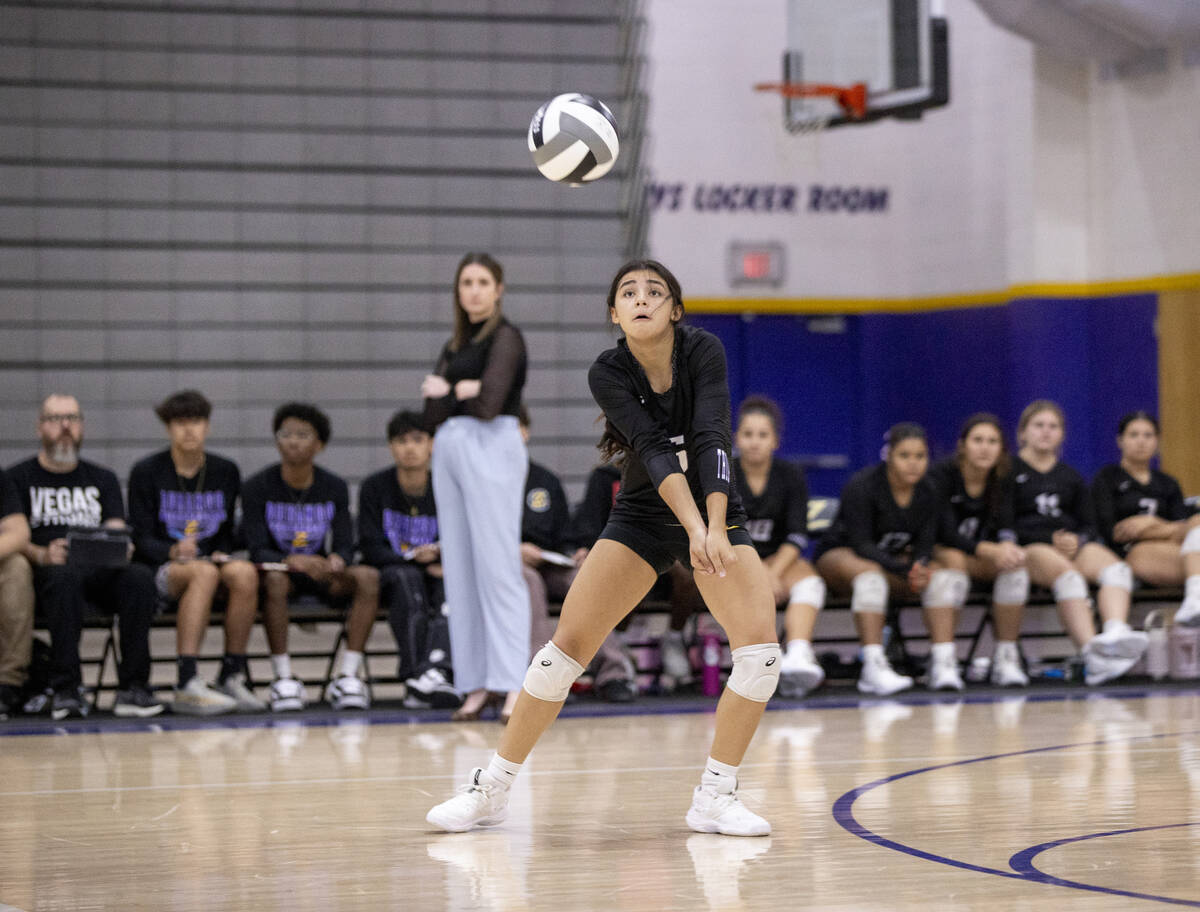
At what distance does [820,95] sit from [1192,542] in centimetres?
492

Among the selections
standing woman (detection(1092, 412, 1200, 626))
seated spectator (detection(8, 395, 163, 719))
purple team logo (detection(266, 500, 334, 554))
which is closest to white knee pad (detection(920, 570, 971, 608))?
standing woman (detection(1092, 412, 1200, 626))

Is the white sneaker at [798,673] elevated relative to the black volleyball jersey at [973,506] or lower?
lower

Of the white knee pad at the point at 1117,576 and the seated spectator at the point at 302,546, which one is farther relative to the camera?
the white knee pad at the point at 1117,576

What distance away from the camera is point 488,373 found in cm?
587

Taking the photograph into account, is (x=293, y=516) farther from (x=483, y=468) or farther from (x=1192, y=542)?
(x=1192, y=542)

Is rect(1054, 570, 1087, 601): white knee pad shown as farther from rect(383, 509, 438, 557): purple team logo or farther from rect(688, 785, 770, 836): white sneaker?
rect(688, 785, 770, 836): white sneaker

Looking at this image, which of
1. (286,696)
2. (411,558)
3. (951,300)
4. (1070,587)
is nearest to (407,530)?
(411,558)

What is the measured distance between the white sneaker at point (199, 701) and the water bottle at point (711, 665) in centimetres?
205

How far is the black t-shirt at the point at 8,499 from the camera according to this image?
6.45m

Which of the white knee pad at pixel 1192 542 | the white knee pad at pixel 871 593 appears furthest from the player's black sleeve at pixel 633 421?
the white knee pad at pixel 1192 542

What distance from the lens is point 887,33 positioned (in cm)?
1048

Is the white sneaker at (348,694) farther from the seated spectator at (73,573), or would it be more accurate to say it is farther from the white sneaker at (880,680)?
the white sneaker at (880,680)

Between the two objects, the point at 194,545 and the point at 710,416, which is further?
the point at 194,545

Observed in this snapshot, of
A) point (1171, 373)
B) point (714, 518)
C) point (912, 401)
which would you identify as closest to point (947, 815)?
point (714, 518)
